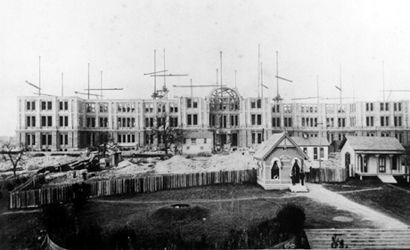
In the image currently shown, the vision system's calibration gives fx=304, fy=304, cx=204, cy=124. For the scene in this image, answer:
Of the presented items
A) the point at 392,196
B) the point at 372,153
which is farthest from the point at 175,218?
the point at 372,153

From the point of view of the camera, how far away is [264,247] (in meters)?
10.7

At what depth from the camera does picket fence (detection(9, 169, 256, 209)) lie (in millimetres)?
13502

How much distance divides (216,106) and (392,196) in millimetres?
32487

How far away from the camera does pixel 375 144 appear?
19.9 meters

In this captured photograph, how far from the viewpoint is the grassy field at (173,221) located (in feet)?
37.4

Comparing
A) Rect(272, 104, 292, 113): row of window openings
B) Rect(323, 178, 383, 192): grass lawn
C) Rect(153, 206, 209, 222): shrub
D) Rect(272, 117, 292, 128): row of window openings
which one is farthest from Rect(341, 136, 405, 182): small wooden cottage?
Rect(272, 117, 292, 128): row of window openings

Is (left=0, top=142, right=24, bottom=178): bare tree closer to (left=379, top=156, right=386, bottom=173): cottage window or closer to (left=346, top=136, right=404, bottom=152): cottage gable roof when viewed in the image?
(left=346, top=136, right=404, bottom=152): cottage gable roof

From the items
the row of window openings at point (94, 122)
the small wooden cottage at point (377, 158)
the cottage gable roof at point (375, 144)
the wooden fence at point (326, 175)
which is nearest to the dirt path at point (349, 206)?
the wooden fence at point (326, 175)

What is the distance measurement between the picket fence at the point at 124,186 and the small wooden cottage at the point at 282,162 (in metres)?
1.71

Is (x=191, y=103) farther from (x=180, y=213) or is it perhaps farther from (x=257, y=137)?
(x=180, y=213)

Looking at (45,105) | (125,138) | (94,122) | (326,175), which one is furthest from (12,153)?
(326,175)

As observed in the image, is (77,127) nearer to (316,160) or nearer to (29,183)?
(29,183)

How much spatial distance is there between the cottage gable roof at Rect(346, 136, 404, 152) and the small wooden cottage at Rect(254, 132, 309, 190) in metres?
5.46

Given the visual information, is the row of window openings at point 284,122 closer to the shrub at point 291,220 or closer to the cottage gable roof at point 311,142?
the cottage gable roof at point 311,142
